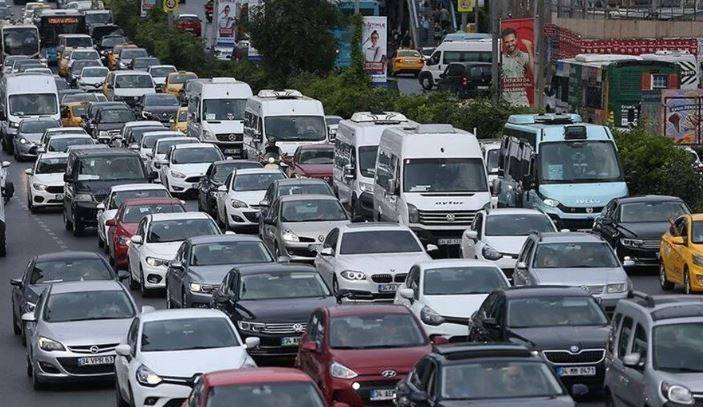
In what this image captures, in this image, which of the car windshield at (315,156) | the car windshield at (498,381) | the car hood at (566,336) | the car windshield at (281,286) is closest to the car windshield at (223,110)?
the car windshield at (315,156)

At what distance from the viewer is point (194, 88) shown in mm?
58719

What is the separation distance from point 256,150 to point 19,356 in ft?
71.2

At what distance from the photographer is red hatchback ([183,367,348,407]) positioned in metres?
16.6

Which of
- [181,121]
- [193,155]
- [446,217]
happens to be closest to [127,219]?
[446,217]

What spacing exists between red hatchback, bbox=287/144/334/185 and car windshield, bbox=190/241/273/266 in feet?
52.8

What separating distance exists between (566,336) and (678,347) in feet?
12.6

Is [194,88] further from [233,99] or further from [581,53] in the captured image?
[581,53]

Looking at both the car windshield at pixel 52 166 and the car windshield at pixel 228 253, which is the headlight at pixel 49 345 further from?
the car windshield at pixel 52 166

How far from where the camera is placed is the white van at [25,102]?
66.4m

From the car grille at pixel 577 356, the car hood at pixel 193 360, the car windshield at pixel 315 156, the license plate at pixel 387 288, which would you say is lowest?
the car windshield at pixel 315 156

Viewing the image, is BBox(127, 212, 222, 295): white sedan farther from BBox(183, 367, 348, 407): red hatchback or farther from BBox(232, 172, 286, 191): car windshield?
BBox(183, 367, 348, 407): red hatchback

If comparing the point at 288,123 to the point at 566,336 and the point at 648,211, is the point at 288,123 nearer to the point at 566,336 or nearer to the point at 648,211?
the point at 648,211

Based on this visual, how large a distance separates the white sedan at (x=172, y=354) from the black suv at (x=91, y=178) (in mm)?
20785

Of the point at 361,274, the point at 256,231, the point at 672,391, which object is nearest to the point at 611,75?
the point at 256,231
